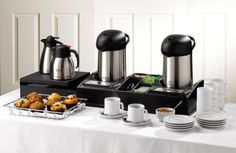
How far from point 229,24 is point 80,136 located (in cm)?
213

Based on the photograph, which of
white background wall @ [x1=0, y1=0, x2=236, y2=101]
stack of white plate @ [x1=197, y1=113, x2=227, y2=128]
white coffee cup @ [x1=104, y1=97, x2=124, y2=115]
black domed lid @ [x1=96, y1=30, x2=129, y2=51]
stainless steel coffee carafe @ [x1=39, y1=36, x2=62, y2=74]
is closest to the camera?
stack of white plate @ [x1=197, y1=113, x2=227, y2=128]

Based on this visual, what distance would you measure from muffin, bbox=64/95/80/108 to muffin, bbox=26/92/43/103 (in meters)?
0.15

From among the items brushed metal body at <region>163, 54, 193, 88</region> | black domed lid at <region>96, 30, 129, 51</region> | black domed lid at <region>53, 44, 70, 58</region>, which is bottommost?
brushed metal body at <region>163, 54, 193, 88</region>

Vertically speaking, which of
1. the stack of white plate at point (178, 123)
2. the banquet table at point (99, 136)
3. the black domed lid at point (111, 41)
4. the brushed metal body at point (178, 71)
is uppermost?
the black domed lid at point (111, 41)

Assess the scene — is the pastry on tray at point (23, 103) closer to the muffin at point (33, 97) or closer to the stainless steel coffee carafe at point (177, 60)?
the muffin at point (33, 97)

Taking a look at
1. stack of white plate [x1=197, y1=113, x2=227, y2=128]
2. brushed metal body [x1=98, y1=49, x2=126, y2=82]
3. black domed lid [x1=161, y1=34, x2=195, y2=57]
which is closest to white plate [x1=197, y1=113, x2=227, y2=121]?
stack of white plate [x1=197, y1=113, x2=227, y2=128]

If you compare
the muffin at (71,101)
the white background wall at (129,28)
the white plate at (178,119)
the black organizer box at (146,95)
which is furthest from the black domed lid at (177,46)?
the white background wall at (129,28)

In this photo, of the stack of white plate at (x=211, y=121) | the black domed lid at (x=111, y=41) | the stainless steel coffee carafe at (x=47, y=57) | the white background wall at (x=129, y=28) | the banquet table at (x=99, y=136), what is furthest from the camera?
the white background wall at (x=129, y=28)

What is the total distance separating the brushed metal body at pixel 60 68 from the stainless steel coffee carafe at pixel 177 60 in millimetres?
564

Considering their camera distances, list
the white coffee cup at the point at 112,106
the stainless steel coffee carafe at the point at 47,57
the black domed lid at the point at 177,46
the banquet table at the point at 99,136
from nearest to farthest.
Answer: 1. the banquet table at the point at 99,136
2. the white coffee cup at the point at 112,106
3. the black domed lid at the point at 177,46
4. the stainless steel coffee carafe at the point at 47,57

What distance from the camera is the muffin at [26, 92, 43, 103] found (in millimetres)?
2429

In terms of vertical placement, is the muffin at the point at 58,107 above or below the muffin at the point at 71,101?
below

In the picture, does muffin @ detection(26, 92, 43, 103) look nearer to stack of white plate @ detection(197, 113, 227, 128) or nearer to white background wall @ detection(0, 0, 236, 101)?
stack of white plate @ detection(197, 113, 227, 128)

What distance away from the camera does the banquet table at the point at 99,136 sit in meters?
2.01
